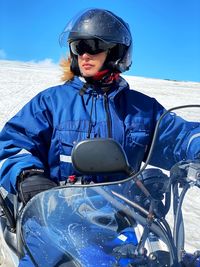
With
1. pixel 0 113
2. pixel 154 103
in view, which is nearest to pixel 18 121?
pixel 154 103

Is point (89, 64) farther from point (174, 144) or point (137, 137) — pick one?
point (174, 144)

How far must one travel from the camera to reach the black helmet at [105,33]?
2934 mm

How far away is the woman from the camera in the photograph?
2.62 metres

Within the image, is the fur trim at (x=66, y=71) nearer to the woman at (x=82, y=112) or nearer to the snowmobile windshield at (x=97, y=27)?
the woman at (x=82, y=112)

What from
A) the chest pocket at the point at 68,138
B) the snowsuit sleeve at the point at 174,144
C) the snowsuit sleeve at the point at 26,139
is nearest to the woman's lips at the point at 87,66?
the snowsuit sleeve at the point at 26,139

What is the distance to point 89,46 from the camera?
3027 mm

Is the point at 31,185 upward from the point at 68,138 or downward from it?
downward

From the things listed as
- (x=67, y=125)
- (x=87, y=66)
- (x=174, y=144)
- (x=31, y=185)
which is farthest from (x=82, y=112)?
(x=174, y=144)

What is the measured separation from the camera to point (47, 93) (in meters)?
2.99

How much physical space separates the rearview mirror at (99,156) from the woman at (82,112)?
0.73 meters

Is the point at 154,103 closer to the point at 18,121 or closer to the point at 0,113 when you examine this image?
the point at 18,121

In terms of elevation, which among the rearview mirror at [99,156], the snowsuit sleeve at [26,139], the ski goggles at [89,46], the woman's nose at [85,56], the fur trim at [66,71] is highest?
the ski goggles at [89,46]

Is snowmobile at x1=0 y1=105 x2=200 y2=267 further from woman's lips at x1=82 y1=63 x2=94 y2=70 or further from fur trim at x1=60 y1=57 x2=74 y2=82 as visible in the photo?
fur trim at x1=60 y1=57 x2=74 y2=82

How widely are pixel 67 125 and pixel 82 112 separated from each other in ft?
0.51
